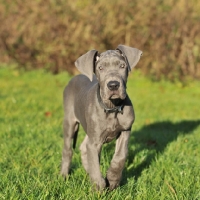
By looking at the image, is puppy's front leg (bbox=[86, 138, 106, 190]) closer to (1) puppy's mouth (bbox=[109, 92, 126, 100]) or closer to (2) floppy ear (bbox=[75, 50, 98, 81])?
(1) puppy's mouth (bbox=[109, 92, 126, 100])

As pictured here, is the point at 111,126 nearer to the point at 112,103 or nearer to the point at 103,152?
the point at 112,103

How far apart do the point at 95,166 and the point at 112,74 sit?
932 millimetres

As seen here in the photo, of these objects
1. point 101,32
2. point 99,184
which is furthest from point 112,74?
point 101,32

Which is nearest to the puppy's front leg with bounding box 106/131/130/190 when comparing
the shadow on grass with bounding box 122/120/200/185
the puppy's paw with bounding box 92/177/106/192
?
the puppy's paw with bounding box 92/177/106/192

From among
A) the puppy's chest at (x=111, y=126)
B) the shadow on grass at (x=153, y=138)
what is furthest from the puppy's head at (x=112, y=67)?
the shadow on grass at (x=153, y=138)

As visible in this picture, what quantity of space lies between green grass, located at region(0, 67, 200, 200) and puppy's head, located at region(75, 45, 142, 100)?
0.95 m

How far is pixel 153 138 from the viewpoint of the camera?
6410 millimetres

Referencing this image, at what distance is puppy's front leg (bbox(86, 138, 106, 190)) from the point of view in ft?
12.8

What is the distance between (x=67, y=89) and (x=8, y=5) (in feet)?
34.7

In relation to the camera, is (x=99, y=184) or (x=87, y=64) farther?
(x=87, y=64)

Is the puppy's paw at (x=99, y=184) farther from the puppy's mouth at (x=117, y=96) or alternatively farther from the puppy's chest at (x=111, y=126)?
the puppy's mouth at (x=117, y=96)

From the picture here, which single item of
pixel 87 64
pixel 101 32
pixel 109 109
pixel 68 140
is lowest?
pixel 68 140

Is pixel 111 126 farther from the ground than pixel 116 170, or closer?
farther from the ground

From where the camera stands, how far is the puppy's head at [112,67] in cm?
389
